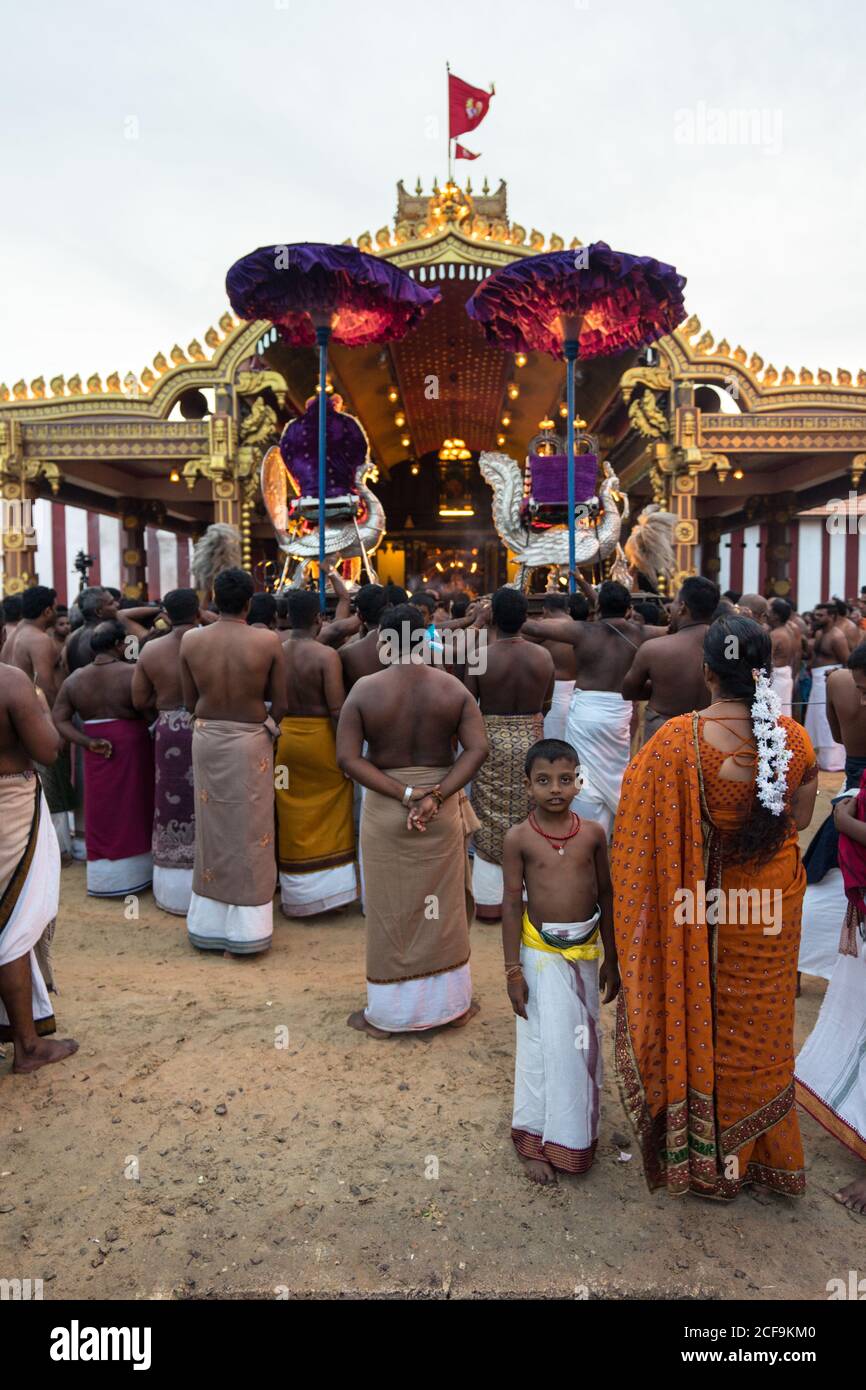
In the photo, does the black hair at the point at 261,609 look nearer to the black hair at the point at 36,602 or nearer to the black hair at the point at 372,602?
the black hair at the point at 372,602

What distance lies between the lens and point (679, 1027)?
2.28 metres

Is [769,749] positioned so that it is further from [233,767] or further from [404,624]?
[233,767]

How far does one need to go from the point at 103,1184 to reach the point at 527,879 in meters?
1.57

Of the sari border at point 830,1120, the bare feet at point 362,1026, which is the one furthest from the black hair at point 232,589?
the sari border at point 830,1120

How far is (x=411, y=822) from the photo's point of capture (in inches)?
127

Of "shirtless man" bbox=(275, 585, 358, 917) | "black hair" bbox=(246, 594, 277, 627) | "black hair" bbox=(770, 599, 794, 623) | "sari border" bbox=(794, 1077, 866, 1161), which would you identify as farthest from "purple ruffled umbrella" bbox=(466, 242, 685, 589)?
"sari border" bbox=(794, 1077, 866, 1161)

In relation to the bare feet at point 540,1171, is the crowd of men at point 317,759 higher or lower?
higher

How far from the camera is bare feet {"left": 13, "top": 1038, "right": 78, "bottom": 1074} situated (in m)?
3.09

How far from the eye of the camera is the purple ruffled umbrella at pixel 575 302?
273 inches

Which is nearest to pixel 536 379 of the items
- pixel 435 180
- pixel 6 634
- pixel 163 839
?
pixel 435 180

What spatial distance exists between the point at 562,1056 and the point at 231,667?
2462 mm

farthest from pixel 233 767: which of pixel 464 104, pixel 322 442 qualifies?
pixel 464 104

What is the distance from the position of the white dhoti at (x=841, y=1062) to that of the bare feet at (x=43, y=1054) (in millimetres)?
2664
